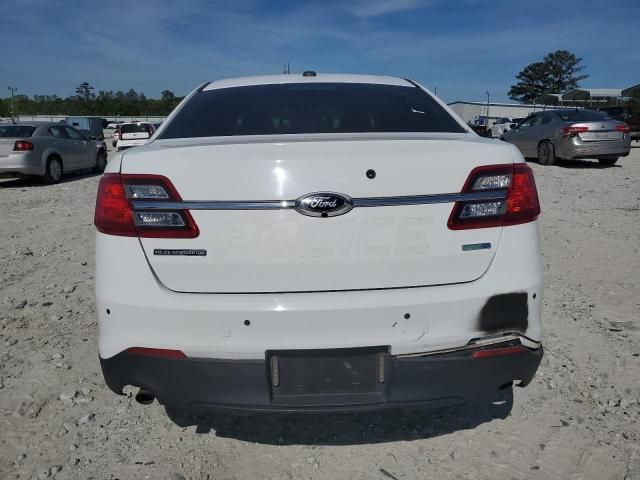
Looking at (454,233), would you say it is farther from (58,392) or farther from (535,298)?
(58,392)

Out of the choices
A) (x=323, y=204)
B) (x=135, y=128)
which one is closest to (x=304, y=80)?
(x=323, y=204)

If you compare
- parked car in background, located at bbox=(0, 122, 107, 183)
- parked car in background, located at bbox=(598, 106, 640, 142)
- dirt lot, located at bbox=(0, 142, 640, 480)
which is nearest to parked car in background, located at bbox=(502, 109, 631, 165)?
dirt lot, located at bbox=(0, 142, 640, 480)

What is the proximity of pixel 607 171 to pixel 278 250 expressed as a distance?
1182 centimetres

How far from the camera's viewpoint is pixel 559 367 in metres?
2.91

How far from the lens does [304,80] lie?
2.97m

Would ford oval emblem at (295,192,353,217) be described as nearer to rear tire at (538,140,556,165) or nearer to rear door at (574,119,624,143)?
rear door at (574,119,624,143)

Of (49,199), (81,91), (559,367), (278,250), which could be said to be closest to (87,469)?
(278,250)

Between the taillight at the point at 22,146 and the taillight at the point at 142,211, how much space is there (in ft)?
34.0

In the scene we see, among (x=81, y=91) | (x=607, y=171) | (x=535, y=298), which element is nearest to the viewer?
(x=535, y=298)

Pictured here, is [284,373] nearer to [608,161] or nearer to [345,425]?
[345,425]

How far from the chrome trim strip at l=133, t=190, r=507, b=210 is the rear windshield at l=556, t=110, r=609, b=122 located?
11712mm

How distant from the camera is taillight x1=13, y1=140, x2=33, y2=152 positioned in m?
10.5

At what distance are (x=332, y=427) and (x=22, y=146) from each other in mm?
10644

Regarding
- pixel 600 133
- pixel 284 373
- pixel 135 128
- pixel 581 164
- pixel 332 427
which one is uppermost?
pixel 135 128
